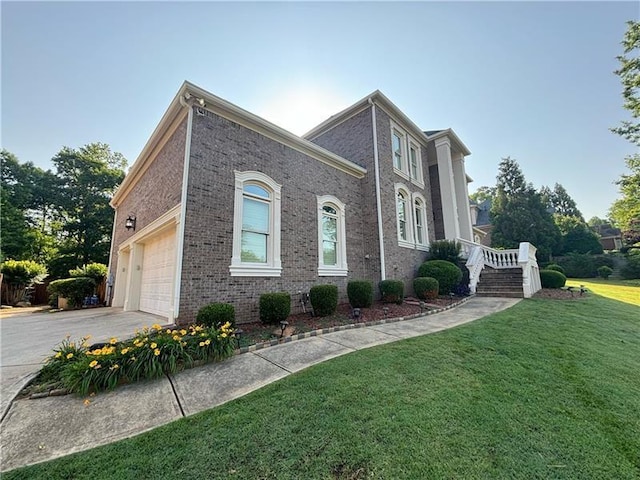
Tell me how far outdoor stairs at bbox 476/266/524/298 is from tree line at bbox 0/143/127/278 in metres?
26.7

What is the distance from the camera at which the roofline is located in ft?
19.7

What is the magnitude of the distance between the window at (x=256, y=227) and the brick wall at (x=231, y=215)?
0.17 m

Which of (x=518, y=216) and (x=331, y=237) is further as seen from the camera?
(x=518, y=216)

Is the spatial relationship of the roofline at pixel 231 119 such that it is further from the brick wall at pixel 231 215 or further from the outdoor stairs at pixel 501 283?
the outdoor stairs at pixel 501 283

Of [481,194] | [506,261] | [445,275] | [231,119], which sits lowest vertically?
[445,275]

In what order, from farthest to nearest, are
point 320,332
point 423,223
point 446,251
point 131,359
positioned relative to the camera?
point 423,223
point 446,251
point 320,332
point 131,359

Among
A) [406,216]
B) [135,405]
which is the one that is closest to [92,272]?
[135,405]

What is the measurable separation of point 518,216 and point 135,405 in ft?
101

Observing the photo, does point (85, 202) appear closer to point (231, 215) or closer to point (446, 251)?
point (231, 215)

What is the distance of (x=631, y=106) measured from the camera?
15828 mm

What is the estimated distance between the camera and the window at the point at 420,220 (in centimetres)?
1206

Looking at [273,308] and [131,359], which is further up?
[273,308]

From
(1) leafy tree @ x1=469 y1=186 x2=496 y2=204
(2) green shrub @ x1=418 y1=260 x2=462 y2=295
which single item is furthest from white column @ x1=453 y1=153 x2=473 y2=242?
(1) leafy tree @ x1=469 y1=186 x2=496 y2=204

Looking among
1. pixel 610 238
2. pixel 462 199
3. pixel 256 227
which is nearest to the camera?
pixel 256 227
